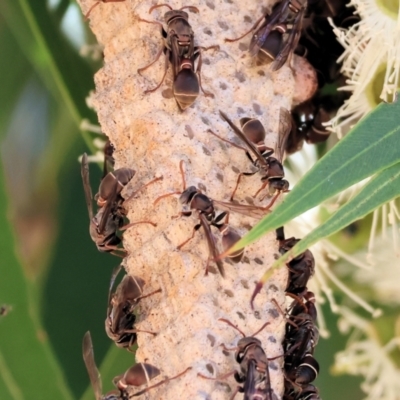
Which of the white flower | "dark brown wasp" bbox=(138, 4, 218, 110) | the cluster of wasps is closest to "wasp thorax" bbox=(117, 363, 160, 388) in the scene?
the cluster of wasps

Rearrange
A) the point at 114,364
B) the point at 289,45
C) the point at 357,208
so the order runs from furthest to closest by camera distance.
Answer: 1. the point at 114,364
2. the point at 289,45
3. the point at 357,208

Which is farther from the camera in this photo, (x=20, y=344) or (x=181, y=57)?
(x=20, y=344)

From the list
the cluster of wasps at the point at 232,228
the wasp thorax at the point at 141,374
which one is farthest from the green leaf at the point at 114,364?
the wasp thorax at the point at 141,374

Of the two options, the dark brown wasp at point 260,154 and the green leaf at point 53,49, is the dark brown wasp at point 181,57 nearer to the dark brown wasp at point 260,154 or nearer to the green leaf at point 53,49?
the dark brown wasp at point 260,154

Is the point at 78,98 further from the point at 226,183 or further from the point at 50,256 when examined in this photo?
the point at 226,183

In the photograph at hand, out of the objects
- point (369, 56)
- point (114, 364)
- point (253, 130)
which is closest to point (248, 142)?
point (253, 130)

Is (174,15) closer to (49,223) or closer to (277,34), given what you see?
(277,34)

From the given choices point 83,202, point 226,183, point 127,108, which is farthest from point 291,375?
point 83,202
